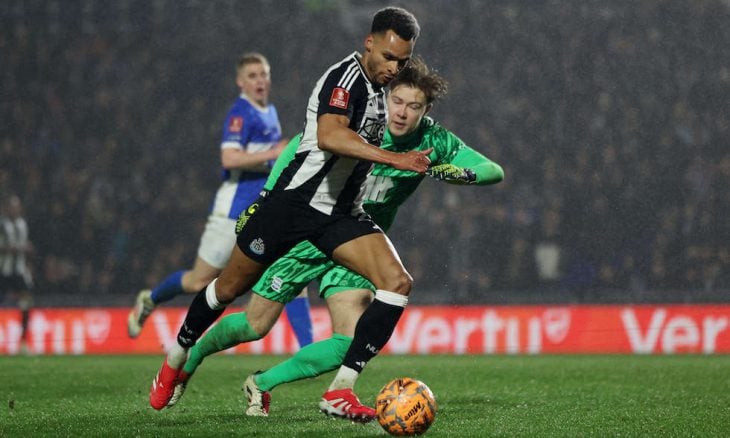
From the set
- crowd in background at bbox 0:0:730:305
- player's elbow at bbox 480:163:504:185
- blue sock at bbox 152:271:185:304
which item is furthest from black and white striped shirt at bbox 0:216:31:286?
player's elbow at bbox 480:163:504:185

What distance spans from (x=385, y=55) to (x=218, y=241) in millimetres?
3998

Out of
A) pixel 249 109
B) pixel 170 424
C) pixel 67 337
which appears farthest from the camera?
pixel 67 337

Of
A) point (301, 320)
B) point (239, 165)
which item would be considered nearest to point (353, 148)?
point (301, 320)

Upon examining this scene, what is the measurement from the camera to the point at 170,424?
5402 mm

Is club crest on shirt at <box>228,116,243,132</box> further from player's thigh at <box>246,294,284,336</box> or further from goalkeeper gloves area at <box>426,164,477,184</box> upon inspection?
goalkeeper gloves area at <box>426,164,477,184</box>

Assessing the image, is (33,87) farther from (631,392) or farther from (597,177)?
(631,392)

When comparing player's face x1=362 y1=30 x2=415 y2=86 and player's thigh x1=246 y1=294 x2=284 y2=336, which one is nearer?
player's face x1=362 y1=30 x2=415 y2=86

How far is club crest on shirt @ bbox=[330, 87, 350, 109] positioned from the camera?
4891 mm

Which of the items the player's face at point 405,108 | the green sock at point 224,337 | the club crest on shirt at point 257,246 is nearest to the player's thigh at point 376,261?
the club crest on shirt at point 257,246

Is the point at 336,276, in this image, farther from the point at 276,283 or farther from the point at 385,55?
the point at 385,55

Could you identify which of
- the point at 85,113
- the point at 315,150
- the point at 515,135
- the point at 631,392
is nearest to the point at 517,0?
the point at 515,135

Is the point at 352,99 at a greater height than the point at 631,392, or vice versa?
the point at 352,99

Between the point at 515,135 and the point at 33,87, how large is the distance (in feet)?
24.1

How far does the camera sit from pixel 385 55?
498cm
